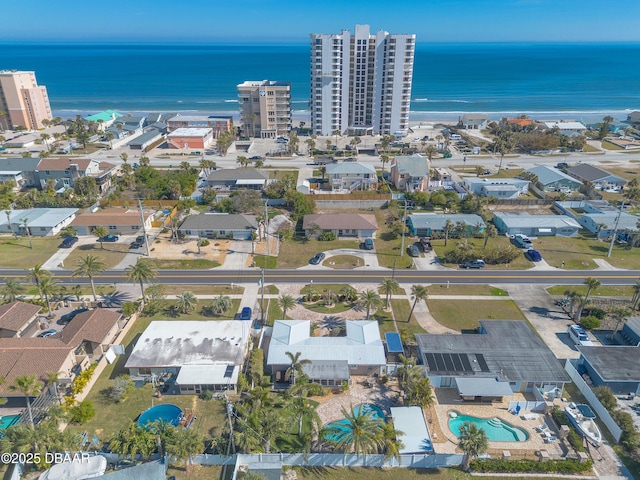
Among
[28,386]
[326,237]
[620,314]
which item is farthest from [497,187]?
[28,386]

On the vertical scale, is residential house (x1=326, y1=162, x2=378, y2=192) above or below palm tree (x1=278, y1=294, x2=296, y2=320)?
above

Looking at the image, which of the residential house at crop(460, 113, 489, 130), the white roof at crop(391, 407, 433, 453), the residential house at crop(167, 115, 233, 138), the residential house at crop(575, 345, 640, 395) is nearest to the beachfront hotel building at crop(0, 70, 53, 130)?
the residential house at crop(167, 115, 233, 138)

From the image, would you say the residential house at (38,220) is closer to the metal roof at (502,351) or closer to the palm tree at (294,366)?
the palm tree at (294,366)

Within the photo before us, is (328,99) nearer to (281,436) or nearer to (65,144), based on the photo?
(65,144)

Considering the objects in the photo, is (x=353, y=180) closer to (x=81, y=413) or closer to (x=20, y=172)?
(x=81, y=413)

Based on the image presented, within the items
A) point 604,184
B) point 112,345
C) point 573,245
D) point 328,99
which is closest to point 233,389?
point 112,345

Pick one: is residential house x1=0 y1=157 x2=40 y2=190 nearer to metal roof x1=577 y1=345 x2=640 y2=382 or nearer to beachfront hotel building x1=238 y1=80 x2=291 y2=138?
beachfront hotel building x1=238 y1=80 x2=291 y2=138

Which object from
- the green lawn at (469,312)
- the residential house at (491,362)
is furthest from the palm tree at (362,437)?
the green lawn at (469,312)
